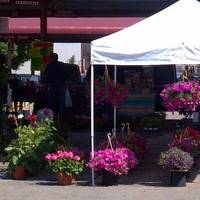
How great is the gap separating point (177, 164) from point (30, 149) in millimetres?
2636

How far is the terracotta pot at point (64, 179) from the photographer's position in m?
11.7

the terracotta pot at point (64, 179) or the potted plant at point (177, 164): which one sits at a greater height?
the potted plant at point (177, 164)

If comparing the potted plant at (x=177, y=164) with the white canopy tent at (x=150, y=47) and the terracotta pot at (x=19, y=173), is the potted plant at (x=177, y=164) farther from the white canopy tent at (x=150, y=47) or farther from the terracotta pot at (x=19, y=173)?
the terracotta pot at (x=19, y=173)

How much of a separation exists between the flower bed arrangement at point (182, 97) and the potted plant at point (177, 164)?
0.80 m

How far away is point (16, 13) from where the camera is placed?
68.8ft

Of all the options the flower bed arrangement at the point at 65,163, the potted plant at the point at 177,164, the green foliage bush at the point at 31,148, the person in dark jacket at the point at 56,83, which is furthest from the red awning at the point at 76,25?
the potted plant at the point at 177,164

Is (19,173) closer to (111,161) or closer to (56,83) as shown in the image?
(111,161)

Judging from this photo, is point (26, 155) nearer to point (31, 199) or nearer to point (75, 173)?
point (75, 173)

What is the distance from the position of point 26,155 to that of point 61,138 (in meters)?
0.98

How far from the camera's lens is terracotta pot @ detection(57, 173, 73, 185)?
38.4ft

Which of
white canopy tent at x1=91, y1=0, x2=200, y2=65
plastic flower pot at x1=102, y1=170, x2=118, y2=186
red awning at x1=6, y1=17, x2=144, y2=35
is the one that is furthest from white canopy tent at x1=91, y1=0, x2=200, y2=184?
red awning at x1=6, y1=17, x2=144, y2=35

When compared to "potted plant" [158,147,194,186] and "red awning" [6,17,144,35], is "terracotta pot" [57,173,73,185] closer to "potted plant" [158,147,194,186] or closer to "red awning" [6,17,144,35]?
"potted plant" [158,147,194,186]

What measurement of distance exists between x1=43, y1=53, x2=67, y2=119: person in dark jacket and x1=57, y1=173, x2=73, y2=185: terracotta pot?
6485mm

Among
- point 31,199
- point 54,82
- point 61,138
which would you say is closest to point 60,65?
point 54,82
